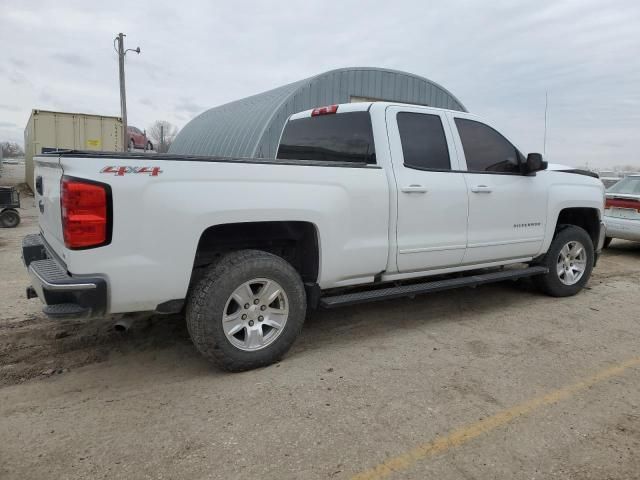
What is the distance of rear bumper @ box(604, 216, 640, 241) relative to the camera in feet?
28.7

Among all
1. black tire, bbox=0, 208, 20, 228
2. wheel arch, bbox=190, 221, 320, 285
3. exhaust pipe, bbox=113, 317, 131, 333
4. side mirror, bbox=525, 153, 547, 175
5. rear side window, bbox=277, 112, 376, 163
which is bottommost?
exhaust pipe, bbox=113, 317, 131, 333

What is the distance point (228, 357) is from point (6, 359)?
5.81 feet

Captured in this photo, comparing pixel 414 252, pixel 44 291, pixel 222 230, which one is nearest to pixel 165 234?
pixel 222 230

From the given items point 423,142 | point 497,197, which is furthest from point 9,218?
point 497,197

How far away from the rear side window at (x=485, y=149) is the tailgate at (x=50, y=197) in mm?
3488

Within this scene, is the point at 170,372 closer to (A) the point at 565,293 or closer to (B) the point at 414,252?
(B) the point at 414,252

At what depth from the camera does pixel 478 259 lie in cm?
479

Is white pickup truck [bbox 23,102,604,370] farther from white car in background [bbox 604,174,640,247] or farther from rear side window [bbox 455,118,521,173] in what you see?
white car in background [bbox 604,174,640,247]

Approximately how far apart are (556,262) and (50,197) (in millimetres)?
5110

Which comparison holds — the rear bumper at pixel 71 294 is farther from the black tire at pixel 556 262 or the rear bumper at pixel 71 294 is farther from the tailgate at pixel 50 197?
the black tire at pixel 556 262

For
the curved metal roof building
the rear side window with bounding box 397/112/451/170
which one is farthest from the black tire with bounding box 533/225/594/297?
the curved metal roof building

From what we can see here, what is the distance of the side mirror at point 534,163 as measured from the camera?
192 inches

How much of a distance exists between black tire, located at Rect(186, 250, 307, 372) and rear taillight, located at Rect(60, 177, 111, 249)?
2.44 feet

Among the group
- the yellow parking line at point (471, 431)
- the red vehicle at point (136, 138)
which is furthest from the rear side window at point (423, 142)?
the red vehicle at point (136, 138)
